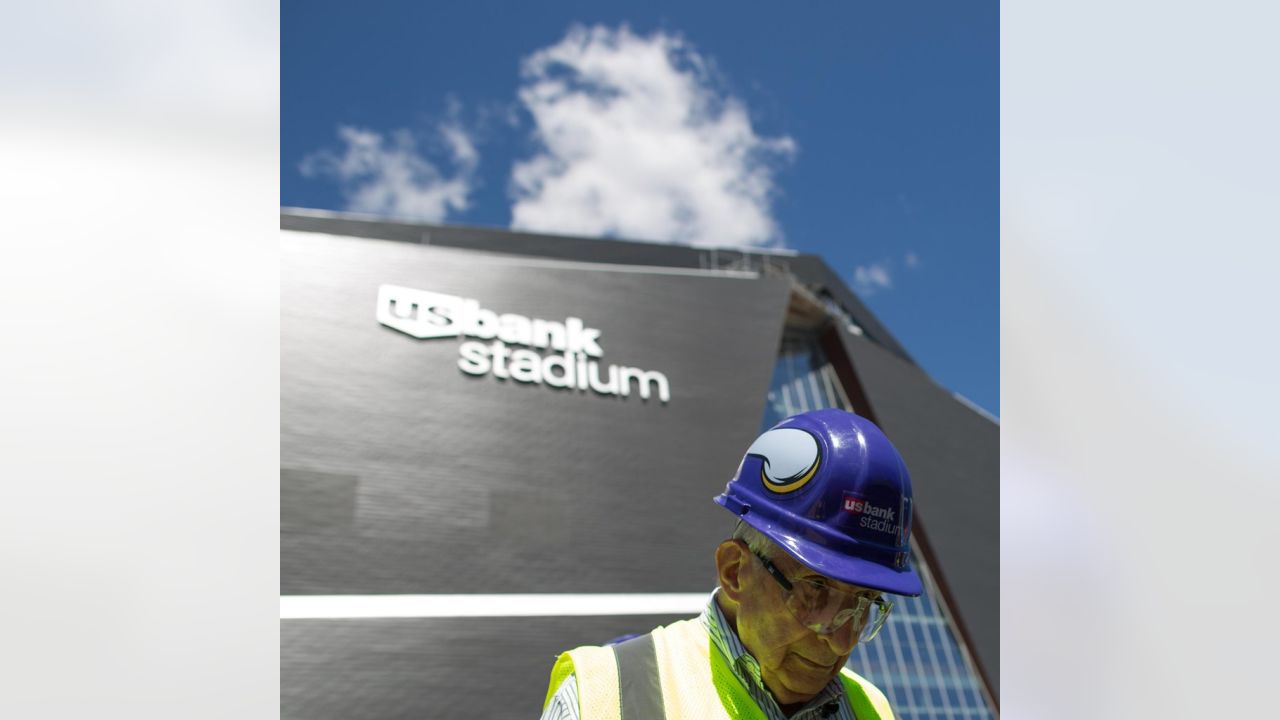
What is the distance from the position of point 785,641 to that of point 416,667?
1299 cm

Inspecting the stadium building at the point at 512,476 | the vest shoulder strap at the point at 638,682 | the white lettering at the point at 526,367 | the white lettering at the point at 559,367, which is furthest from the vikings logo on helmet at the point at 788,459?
the white lettering at the point at 559,367

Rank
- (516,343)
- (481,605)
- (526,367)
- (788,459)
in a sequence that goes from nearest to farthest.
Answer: (788,459), (481,605), (526,367), (516,343)

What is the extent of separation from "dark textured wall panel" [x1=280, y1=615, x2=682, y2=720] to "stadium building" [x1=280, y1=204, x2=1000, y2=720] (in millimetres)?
30

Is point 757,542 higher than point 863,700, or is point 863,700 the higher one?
point 757,542

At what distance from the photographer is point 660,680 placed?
1.61 m

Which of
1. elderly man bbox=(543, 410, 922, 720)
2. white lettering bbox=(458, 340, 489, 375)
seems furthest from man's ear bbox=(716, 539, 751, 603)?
white lettering bbox=(458, 340, 489, 375)

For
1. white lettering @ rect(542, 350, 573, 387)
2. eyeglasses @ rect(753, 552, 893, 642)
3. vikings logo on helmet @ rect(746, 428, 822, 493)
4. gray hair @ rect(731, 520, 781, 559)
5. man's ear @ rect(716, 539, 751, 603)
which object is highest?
white lettering @ rect(542, 350, 573, 387)

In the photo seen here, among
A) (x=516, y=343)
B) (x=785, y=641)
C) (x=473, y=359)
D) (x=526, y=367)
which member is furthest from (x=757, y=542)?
(x=516, y=343)

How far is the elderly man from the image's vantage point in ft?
5.19

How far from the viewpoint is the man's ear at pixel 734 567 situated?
5.61 ft

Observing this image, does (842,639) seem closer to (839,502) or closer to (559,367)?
(839,502)

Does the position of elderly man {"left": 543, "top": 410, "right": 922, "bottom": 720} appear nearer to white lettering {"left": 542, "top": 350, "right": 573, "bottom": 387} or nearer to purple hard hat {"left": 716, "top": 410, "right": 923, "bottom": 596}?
purple hard hat {"left": 716, "top": 410, "right": 923, "bottom": 596}

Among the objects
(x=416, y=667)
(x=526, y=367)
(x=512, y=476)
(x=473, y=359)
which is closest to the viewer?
(x=416, y=667)

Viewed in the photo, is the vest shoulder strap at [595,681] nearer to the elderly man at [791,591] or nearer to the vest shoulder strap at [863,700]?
the elderly man at [791,591]
